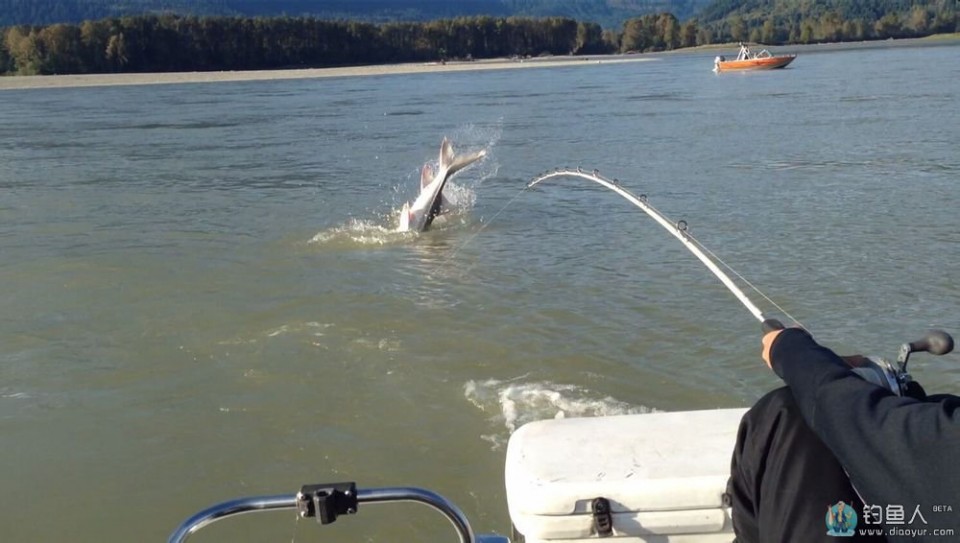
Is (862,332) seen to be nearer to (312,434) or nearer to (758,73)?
(312,434)

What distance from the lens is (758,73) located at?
2083 inches

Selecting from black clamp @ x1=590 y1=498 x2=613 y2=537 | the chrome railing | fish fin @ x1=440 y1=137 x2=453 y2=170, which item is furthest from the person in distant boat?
fish fin @ x1=440 y1=137 x2=453 y2=170

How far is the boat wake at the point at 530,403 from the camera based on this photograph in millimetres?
6078

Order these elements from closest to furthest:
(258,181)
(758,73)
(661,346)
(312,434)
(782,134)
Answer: (312,434), (661,346), (258,181), (782,134), (758,73)

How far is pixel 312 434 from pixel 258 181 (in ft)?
36.0

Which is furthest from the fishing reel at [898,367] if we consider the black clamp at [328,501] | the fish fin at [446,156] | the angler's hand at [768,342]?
the fish fin at [446,156]

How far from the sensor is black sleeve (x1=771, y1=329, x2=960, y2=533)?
1866mm

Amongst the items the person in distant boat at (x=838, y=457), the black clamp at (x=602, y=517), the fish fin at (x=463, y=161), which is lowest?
the black clamp at (x=602, y=517)

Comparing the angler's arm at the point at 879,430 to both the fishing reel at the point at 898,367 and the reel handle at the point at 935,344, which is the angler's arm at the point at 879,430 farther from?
the reel handle at the point at 935,344

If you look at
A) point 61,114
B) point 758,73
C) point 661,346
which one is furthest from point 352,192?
point 758,73

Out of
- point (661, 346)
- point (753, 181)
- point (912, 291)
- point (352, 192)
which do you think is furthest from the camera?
point (352, 192)

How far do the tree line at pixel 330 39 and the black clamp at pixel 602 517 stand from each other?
320 ft

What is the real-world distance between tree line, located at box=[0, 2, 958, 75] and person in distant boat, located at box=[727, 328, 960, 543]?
9798 centimetres

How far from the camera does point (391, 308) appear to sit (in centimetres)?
866
